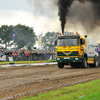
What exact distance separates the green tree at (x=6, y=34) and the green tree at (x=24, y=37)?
8.96 ft

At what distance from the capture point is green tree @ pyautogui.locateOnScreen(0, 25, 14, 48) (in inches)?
3922

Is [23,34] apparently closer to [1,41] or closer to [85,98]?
[1,41]

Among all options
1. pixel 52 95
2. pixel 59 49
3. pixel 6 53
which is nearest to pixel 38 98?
pixel 52 95

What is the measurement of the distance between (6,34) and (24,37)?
8114mm

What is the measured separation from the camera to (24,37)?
101625mm

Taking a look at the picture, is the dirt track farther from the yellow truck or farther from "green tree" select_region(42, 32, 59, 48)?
"green tree" select_region(42, 32, 59, 48)

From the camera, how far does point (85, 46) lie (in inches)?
822

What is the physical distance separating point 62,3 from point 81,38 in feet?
35.4

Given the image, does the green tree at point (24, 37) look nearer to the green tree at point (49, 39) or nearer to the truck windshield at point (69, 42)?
the green tree at point (49, 39)

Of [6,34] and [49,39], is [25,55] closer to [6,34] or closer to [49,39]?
[6,34]

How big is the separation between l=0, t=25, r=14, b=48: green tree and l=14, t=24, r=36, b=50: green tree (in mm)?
2731

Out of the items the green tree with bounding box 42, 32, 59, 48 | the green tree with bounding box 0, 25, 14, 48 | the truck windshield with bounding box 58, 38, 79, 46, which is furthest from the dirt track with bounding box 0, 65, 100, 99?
the green tree with bounding box 42, 32, 59, 48

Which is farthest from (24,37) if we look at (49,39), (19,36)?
(49,39)

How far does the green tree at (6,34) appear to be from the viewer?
99.6m
